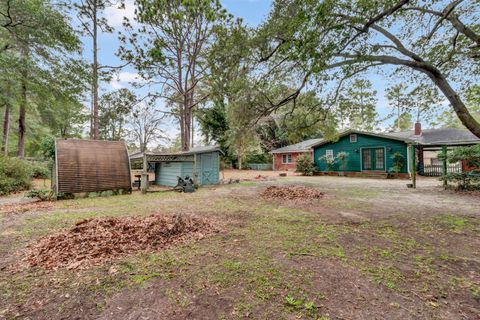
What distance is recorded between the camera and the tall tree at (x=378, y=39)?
5.22 m

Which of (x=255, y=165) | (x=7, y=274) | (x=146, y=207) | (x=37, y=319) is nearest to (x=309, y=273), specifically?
(x=37, y=319)

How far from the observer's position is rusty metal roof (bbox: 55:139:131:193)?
Result: 8359mm

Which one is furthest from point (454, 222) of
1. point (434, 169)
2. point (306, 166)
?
point (434, 169)

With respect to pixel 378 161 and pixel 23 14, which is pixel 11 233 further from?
pixel 378 161

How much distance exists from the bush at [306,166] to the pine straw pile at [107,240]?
16.2 metres

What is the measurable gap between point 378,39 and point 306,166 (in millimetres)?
13693

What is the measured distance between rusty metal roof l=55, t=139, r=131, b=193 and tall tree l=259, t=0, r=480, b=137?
25.2ft

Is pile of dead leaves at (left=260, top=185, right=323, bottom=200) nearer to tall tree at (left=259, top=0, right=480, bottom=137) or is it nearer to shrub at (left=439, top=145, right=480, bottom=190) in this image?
tall tree at (left=259, top=0, right=480, bottom=137)

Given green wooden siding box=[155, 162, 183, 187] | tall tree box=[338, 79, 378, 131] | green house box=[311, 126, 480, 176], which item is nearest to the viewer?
tall tree box=[338, 79, 378, 131]

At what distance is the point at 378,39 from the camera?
6.74 metres

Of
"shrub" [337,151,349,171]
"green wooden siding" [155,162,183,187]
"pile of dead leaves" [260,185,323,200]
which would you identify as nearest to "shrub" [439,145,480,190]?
"pile of dead leaves" [260,185,323,200]

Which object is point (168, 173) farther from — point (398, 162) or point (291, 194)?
point (398, 162)

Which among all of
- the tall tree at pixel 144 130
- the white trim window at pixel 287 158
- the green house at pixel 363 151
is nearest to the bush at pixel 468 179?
the green house at pixel 363 151

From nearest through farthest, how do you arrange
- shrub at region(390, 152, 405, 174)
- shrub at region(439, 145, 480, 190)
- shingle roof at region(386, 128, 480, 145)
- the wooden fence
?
shrub at region(439, 145, 480, 190) → shingle roof at region(386, 128, 480, 145) → shrub at region(390, 152, 405, 174) → the wooden fence
